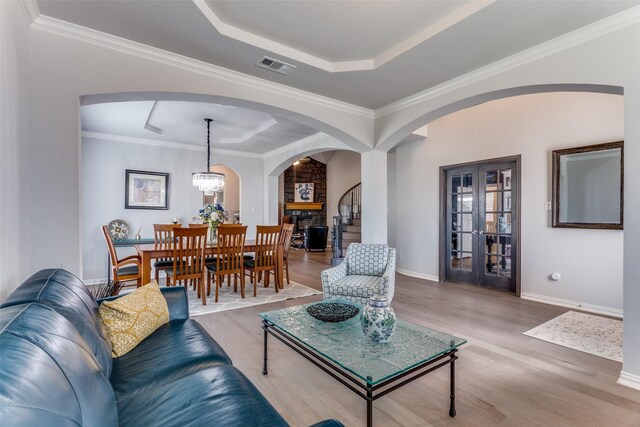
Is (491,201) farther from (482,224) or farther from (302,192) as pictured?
(302,192)

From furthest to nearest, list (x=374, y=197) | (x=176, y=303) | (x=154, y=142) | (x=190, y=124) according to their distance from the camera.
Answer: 1. (x=154, y=142)
2. (x=190, y=124)
3. (x=374, y=197)
4. (x=176, y=303)

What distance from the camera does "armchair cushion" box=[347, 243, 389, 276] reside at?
143 inches

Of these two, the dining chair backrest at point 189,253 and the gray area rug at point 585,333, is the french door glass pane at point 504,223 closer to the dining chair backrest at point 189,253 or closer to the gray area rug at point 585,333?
the gray area rug at point 585,333

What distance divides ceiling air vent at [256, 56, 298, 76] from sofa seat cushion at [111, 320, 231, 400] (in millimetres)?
2366

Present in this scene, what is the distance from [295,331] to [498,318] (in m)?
2.67

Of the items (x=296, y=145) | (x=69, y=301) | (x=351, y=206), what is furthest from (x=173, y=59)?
(x=351, y=206)

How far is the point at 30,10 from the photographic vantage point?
6.93ft

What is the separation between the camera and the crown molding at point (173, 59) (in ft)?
7.68

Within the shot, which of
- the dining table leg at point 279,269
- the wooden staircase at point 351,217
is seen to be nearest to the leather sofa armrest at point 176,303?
the dining table leg at point 279,269

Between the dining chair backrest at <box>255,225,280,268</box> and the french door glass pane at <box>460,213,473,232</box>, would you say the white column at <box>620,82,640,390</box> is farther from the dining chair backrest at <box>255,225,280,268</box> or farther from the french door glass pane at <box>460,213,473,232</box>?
the dining chair backrest at <box>255,225,280,268</box>

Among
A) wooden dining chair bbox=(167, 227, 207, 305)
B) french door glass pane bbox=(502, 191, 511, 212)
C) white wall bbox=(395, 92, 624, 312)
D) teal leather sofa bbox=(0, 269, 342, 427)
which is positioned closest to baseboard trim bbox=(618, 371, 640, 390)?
white wall bbox=(395, 92, 624, 312)

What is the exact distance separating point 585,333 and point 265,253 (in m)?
3.78

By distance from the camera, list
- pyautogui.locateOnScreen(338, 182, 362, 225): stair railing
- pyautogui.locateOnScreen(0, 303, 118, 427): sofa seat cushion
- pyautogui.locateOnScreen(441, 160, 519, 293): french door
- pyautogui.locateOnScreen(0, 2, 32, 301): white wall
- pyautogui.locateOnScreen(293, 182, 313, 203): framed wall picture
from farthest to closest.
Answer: pyautogui.locateOnScreen(293, 182, 313, 203): framed wall picture → pyautogui.locateOnScreen(338, 182, 362, 225): stair railing → pyautogui.locateOnScreen(441, 160, 519, 293): french door → pyautogui.locateOnScreen(0, 2, 32, 301): white wall → pyautogui.locateOnScreen(0, 303, 118, 427): sofa seat cushion

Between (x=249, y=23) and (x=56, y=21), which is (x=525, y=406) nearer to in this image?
(x=249, y=23)
